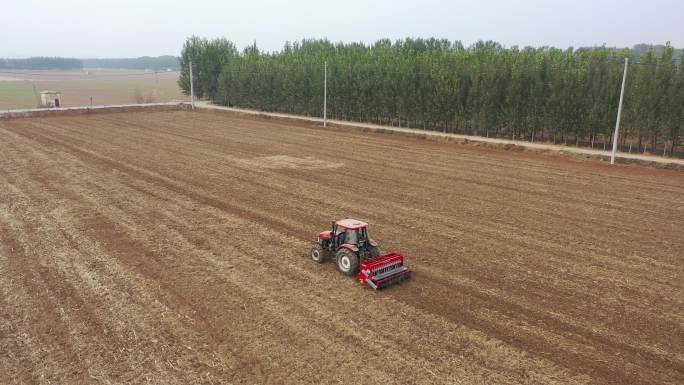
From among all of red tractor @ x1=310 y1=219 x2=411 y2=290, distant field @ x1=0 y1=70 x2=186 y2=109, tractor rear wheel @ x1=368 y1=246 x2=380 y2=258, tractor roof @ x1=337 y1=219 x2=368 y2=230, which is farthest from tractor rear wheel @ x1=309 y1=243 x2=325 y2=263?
distant field @ x1=0 y1=70 x2=186 y2=109

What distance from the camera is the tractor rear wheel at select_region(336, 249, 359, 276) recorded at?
10.1 m

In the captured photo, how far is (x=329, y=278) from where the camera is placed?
10.2m

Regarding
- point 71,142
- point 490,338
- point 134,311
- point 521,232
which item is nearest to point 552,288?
point 490,338

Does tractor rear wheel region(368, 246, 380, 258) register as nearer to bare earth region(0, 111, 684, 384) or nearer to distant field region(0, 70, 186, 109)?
bare earth region(0, 111, 684, 384)

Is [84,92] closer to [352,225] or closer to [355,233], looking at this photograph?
[352,225]

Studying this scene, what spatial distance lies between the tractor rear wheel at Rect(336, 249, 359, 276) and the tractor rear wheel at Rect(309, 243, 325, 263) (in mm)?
532

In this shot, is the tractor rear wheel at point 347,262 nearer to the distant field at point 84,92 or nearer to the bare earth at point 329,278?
the bare earth at point 329,278

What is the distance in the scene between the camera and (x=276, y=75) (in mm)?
45906

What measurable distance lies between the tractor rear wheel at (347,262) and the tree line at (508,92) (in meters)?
21.1

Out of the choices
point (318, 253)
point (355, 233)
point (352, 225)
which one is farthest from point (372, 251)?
point (318, 253)

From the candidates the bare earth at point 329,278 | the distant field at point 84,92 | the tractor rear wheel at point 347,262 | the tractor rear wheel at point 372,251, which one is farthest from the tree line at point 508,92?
the distant field at point 84,92

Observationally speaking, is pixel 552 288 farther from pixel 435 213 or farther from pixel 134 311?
pixel 134 311

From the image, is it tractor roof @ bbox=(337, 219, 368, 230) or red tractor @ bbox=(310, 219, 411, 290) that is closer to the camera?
red tractor @ bbox=(310, 219, 411, 290)

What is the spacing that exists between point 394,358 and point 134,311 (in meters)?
4.92
